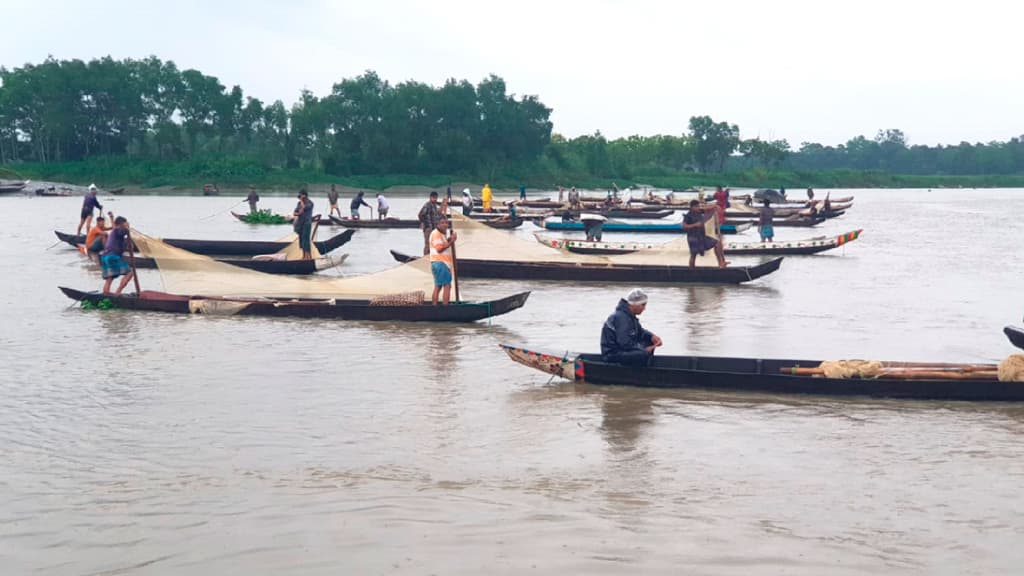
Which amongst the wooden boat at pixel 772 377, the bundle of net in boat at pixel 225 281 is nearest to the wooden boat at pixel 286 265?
the bundle of net in boat at pixel 225 281

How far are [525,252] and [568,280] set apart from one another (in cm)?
128

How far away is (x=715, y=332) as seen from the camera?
48.0 ft

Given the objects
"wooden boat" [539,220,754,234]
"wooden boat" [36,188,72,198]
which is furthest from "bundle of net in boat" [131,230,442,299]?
"wooden boat" [36,188,72,198]

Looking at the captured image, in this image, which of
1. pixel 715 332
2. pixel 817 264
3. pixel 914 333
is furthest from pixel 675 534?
pixel 817 264

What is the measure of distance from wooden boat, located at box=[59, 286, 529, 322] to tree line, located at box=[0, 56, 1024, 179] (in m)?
78.7

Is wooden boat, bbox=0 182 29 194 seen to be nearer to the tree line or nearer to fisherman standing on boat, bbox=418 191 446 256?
the tree line

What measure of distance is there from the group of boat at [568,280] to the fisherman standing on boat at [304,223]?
28cm

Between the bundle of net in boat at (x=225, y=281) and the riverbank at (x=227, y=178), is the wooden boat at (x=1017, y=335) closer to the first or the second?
the bundle of net in boat at (x=225, y=281)

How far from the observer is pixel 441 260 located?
14438 mm

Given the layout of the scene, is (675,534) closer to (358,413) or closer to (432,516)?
(432,516)

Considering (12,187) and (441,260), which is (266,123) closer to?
(12,187)

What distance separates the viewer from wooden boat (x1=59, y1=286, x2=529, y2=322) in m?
14.5

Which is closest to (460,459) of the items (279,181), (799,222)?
(799,222)

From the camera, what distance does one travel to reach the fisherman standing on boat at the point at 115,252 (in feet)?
52.1
